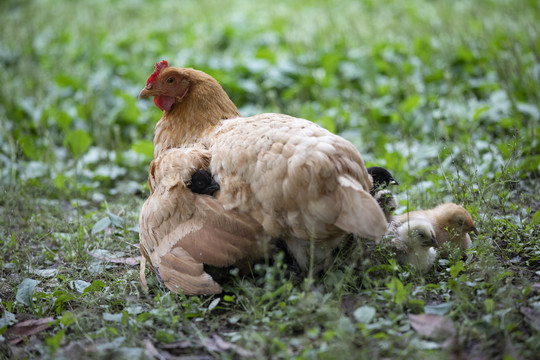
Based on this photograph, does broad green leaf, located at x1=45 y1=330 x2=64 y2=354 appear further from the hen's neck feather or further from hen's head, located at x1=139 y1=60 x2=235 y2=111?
hen's head, located at x1=139 y1=60 x2=235 y2=111

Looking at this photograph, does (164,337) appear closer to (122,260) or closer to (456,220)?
(122,260)

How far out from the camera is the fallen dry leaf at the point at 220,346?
8.08 ft

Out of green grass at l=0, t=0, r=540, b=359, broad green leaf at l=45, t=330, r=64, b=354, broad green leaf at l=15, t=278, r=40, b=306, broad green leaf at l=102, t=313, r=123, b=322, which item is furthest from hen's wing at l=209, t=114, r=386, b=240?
broad green leaf at l=15, t=278, r=40, b=306

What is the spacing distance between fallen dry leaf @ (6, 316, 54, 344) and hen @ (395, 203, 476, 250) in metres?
2.20

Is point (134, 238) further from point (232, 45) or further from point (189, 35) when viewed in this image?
point (189, 35)

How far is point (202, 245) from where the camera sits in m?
2.89

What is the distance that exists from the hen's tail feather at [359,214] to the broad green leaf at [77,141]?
3.62m

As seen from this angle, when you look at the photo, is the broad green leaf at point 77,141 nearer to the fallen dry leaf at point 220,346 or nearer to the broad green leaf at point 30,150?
the broad green leaf at point 30,150

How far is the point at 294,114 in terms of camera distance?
227 inches

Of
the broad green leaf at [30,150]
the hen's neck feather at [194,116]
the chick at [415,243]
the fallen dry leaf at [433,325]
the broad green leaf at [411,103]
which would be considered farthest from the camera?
the broad green leaf at [411,103]

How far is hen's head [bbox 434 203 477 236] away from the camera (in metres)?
3.23

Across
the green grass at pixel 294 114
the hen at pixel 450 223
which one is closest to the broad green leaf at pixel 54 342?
the green grass at pixel 294 114

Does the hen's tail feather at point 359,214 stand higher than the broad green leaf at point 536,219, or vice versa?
the hen's tail feather at point 359,214

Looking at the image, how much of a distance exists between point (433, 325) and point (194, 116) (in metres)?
2.05
